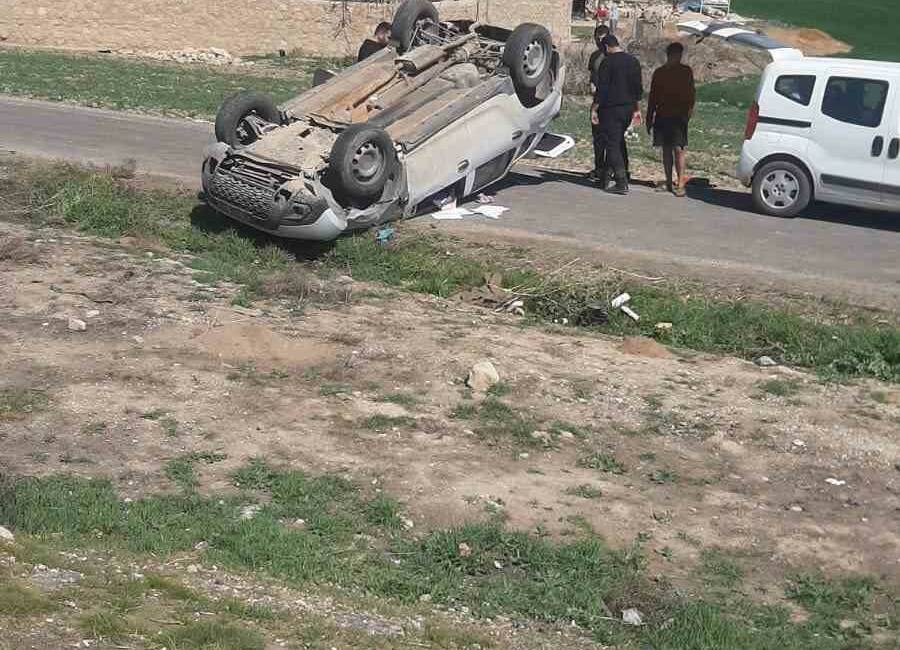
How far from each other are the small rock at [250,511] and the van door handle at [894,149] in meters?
8.60

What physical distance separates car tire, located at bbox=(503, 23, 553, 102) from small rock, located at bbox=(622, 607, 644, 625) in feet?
25.9

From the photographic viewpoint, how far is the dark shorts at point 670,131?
46.5 feet

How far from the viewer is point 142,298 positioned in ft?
32.0

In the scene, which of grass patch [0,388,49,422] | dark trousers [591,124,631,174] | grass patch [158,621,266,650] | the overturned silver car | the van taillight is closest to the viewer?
grass patch [158,621,266,650]

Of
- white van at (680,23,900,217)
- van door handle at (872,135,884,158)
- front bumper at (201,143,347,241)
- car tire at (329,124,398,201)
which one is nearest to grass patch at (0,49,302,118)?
front bumper at (201,143,347,241)

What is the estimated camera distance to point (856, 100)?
1306 cm

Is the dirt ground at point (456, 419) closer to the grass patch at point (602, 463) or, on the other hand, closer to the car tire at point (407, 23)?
the grass patch at point (602, 463)

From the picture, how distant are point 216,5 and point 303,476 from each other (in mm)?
30173

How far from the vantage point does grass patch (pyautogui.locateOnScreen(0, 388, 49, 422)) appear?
7492 millimetres

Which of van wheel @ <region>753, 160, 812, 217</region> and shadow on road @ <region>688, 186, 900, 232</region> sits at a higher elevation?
van wheel @ <region>753, 160, 812, 217</region>

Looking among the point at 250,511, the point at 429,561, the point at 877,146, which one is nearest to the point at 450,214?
the point at 877,146

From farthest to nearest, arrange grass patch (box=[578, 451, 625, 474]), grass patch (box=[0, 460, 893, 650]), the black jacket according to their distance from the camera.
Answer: the black jacket < grass patch (box=[578, 451, 625, 474]) < grass patch (box=[0, 460, 893, 650])

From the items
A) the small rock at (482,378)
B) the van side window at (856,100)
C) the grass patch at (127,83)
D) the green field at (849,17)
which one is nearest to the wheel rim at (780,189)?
the van side window at (856,100)

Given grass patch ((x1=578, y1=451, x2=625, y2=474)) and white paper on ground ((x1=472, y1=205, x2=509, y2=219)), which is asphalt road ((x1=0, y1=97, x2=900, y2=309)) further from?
grass patch ((x1=578, y1=451, x2=625, y2=474))
